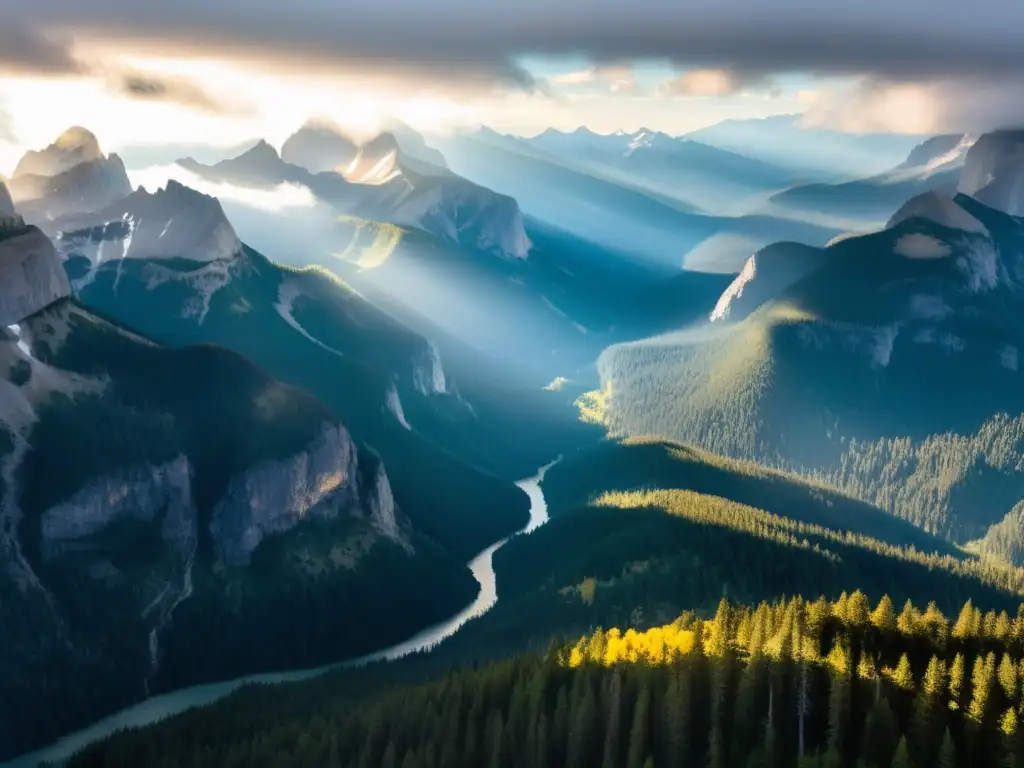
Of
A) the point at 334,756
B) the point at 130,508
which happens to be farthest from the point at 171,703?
the point at 334,756

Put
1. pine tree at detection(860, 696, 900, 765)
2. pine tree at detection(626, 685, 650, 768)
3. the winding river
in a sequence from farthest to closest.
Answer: the winding river
pine tree at detection(626, 685, 650, 768)
pine tree at detection(860, 696, 900, 765)

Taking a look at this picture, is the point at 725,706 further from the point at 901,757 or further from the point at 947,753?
the point at 947,753

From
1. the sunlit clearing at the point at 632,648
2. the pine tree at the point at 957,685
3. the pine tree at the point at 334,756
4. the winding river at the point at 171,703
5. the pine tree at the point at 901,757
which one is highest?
the pine tree at the point at 957,685

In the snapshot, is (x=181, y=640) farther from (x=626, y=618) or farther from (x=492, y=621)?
(x=626, y=618)

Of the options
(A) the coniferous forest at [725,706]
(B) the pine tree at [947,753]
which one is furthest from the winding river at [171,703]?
(B) the pine tree at [947,753]

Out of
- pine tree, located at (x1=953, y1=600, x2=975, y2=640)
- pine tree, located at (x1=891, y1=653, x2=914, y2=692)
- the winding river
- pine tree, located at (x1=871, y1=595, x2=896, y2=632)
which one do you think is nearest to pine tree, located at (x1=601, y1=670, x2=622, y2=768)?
pine tree, located at (x1=891, y1=653, x2=914, y2=692)

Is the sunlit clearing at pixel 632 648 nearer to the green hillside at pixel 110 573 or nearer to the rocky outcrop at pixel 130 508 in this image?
the green hillside at pixel 110 573

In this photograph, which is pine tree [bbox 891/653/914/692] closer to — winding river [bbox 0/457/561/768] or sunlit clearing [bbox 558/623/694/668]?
sunlit clearing [bbox 558/623/694/668]
